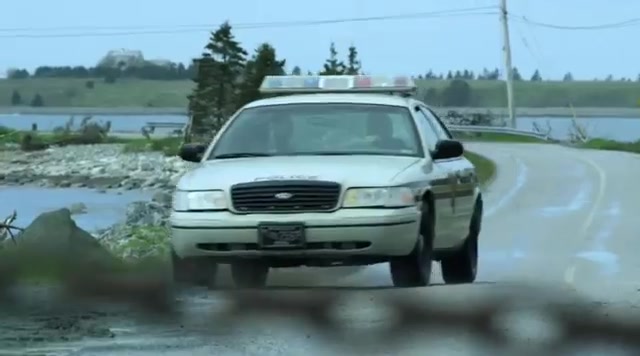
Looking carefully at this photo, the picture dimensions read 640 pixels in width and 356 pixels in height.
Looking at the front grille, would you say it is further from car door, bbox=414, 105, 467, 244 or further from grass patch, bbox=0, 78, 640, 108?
grass patch, bbox=0, 78, 640, 108

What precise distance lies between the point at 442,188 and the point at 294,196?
167cm

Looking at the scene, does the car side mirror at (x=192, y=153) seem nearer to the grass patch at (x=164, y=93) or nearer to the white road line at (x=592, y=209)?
the white road line at (x=592, y=209)

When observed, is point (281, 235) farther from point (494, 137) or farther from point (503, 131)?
point (494, 137)

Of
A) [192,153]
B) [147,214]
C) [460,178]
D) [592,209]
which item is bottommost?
[592,209]

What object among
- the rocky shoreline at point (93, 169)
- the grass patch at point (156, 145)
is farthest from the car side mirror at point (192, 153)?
the grass patch at point (156, 145)

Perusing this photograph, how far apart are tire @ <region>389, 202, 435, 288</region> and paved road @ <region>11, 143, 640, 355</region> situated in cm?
59

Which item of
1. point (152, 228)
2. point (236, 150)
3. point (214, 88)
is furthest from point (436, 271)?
point (214, 88)

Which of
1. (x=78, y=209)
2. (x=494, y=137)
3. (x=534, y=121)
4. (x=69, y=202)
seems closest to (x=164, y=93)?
(x=534, y=121)

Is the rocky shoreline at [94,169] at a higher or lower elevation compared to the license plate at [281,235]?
lower

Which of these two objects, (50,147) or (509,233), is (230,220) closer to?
(509,233)

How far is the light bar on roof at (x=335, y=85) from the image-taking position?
1292 centimetres

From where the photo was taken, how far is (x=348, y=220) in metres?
10.3

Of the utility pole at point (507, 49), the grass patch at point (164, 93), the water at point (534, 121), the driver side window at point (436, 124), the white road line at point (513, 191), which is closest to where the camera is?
the driver side window at point (436, 124)

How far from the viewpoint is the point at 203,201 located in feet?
34.4
